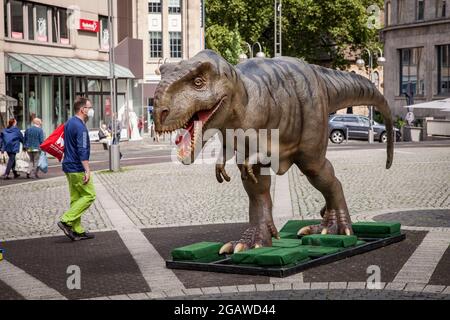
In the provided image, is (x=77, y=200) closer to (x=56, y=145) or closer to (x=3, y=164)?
(x=56, y=145)

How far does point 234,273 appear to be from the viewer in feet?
27.3

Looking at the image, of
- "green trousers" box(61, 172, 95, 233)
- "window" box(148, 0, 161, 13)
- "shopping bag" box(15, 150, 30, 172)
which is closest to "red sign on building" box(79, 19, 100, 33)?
"window" box(148, 0, 161, 13)

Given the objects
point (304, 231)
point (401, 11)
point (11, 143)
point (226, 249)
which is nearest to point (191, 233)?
point (304, 231)

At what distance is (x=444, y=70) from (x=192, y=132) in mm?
43106

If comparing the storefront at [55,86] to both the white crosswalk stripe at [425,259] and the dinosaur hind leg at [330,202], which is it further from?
the white crosswalk stripe at [425,259]

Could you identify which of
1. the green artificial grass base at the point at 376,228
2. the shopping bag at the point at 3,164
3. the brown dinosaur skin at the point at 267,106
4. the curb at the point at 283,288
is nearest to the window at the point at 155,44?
the shopping bag at the point at 3,164

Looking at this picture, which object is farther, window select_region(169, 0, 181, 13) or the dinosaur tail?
window select_region(169, 0, 181, 13)

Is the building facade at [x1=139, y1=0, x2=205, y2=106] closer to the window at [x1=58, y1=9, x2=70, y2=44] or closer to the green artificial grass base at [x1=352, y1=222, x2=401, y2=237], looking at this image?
the window at [x1=58, y1=9, x2=70, y2=44]

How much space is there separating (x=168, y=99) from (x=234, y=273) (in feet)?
6.23

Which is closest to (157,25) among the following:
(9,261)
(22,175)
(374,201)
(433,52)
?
(433,52)

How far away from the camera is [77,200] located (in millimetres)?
11250

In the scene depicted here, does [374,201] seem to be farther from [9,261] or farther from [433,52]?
[433,52]

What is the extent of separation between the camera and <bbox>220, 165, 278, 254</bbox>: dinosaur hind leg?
9039 millimetres

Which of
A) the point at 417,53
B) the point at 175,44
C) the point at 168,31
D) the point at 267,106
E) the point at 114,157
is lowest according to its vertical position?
→ the point at 114,157
